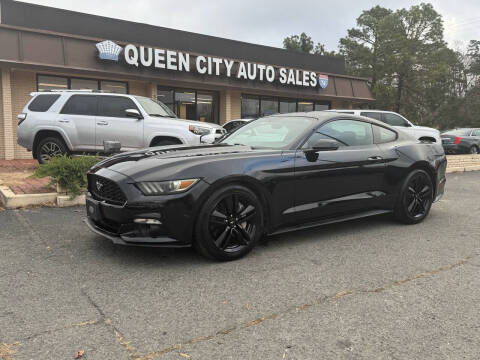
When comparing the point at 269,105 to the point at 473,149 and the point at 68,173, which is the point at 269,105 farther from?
the point at 68,173

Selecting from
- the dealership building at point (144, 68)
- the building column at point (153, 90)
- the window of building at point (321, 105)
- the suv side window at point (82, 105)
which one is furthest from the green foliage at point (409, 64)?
the suv side window at point (82, 105)

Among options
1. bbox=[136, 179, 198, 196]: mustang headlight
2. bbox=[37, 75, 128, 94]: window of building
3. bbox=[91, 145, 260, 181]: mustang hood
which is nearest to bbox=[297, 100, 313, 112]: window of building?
bbox=[37, 75, 128, 94]: window of building

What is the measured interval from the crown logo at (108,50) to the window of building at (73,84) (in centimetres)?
150

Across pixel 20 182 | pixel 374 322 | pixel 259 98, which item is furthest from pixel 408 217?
pixel 259 98

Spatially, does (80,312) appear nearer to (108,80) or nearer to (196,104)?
(108,80)

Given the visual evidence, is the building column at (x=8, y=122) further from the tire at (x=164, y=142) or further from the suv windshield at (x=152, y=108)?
the tire at (x=164, y=142)

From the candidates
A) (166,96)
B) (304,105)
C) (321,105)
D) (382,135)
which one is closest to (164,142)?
(382,135)

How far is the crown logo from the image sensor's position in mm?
12982

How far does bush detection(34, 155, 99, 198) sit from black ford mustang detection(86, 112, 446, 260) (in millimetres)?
2138

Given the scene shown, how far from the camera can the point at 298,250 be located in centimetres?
432

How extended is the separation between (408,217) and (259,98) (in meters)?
14.8

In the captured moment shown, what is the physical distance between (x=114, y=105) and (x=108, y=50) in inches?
207

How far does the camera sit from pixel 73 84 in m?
13.8

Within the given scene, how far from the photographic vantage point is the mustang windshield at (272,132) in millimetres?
4579
